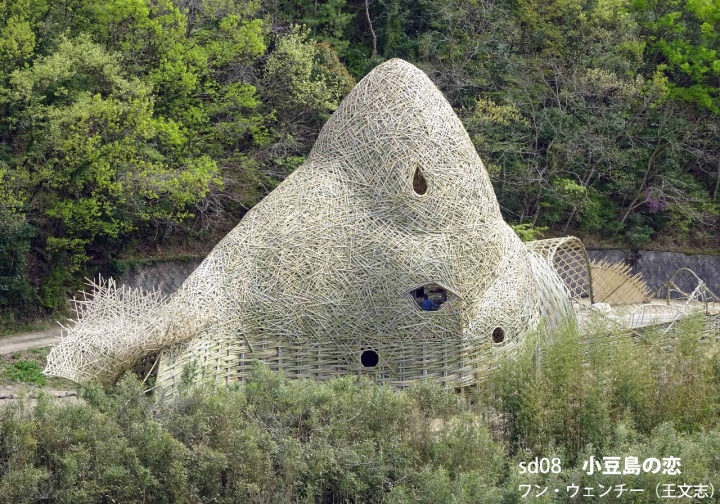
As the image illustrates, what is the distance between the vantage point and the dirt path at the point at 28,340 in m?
26.4

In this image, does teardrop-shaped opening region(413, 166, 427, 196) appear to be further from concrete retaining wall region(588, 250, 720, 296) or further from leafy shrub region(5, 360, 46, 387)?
concrete retaining wall region(588, 250, 720, 296)

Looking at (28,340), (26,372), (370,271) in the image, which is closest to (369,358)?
(370,271)

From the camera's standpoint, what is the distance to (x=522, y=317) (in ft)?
73.9

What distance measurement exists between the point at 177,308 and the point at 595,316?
7.19m

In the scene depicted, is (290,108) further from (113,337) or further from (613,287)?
(113,337)

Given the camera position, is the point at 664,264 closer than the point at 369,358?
No

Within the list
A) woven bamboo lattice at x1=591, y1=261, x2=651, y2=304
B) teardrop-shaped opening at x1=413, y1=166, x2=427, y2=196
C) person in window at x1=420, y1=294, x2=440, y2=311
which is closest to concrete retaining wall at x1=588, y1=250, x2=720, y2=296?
woven bamboo lattice at x1=591, y1=261, x2=651, y2=304

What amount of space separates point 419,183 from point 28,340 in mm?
10401

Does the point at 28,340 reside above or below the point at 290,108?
below

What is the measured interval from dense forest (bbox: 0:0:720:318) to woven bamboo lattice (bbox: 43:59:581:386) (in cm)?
692

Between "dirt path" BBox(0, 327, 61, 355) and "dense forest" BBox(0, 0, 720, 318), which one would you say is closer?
"dirt path" BBox(0, 327, 61, 355)

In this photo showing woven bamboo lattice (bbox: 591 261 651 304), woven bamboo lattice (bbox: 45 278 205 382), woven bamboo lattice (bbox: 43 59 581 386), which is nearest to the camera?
woven bamboo lattice (bbox: 45 278 205 382)

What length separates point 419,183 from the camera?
73.6 feet

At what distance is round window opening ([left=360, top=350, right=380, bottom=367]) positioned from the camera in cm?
2164
